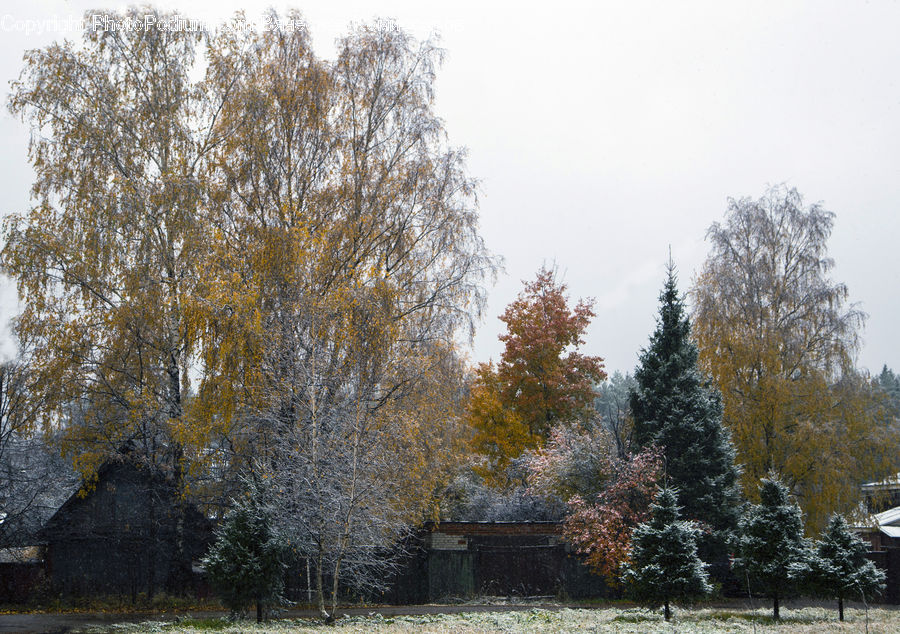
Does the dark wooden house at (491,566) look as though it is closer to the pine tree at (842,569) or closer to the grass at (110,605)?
the grass at (110,605)

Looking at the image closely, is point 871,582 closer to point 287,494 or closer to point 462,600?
point 462,600

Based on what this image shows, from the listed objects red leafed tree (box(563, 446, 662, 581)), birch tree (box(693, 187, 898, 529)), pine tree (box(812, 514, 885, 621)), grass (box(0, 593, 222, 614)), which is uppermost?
birch tree (box(693, 187, 898, 529))

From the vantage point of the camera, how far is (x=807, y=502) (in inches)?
1018

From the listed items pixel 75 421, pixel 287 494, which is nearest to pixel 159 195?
pixel 75 421

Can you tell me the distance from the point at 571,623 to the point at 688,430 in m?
9.67

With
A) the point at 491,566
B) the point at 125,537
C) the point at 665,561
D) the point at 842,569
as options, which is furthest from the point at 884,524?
the point at 125,537

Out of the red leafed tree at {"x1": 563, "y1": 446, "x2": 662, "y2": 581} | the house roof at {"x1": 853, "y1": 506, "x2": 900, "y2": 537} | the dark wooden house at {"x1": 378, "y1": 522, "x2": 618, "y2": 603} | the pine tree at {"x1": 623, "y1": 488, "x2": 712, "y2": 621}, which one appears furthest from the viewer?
the house roof at {"x1": 853, "y1": 506, "x2": 900, "y2": 537}

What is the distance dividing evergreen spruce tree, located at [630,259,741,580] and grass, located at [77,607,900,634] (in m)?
4.40

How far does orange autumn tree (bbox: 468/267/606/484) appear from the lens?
3384 centimetres

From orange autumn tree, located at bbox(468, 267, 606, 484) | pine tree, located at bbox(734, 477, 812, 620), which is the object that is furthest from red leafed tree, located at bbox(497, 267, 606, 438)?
pine tree, located at bbox(734, 477, 812, 620)

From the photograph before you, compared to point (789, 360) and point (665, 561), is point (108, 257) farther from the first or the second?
point (789, 360)

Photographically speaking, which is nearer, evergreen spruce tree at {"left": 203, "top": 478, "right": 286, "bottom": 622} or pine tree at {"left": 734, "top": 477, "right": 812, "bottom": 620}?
evergreen spruce tree at {"left": 203, "top": 478, "right": 286, "bottom": 622}

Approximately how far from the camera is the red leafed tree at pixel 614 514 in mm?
21562

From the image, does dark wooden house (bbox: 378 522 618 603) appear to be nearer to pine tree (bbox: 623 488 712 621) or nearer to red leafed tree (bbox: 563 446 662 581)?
red leafed tree (bbox: 563 446 662 581)
